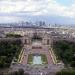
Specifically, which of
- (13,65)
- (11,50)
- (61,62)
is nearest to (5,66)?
(13,65)

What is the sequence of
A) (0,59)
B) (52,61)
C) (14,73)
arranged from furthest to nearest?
(52,61), (0,59), (14,73)

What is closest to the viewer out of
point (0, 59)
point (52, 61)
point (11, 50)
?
point (0, 59)

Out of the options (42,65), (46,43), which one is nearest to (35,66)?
(42,65)

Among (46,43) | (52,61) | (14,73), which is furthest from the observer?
(46,43)

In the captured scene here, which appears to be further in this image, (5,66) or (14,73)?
(5,66)

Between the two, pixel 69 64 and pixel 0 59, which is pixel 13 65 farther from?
pixel 69 64

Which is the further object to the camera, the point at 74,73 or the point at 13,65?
the point at 13,65

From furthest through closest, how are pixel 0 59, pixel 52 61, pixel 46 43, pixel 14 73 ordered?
pixel 46 43 → pixel 52 61 → pixel 0 59 → pixel 14 73

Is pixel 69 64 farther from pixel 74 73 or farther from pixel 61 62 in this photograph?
pixel 74 73
